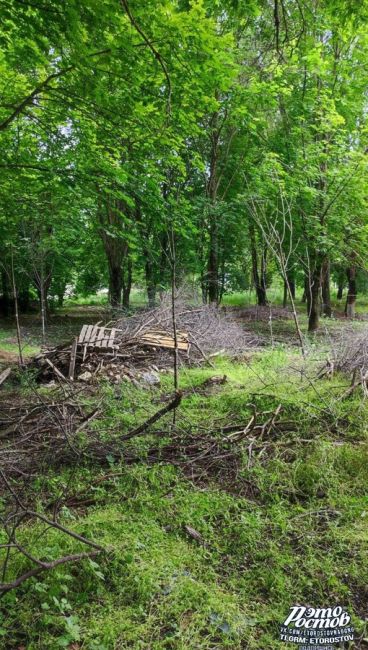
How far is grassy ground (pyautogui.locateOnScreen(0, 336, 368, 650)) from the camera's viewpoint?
213 cm

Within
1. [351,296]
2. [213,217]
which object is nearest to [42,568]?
[213,217]

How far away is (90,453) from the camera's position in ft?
12.7

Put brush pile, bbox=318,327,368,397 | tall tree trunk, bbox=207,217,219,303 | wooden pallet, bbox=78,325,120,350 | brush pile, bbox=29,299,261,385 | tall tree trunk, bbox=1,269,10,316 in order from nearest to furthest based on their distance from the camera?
brush pile, bbox=318,327,368,397 < brush pile, bbox=29,299,261,385 < wooden pallet, bbox=78,325,120,350 < tall tree trunk, bbox=207,217,219,303 < tall tree trunk, bbox=1,269,10,316

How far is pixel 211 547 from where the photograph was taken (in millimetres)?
2775

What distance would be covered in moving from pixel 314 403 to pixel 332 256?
29.8 ft

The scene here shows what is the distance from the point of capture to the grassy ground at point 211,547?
2127 mm

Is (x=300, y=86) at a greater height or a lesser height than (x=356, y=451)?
greater

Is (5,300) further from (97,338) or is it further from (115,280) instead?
(97,338)

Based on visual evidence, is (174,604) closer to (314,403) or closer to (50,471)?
(50,471)

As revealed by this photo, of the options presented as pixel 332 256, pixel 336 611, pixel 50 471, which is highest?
pixel 332 256

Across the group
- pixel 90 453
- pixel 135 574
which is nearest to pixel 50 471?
pixel 90 453

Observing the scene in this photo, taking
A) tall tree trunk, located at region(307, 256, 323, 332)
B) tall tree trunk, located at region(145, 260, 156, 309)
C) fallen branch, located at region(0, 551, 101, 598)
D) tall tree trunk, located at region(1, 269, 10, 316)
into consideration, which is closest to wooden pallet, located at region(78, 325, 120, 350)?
fallen branch, located at region(0, 551, 101, 598)

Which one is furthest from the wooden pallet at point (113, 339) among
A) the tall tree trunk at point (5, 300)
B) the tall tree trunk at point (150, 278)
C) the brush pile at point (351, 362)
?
the tall tree trunk at point (5, 300)

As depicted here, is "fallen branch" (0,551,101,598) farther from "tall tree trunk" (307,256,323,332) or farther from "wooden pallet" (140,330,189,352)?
"tall tree trunk" (307,256,323,332)
